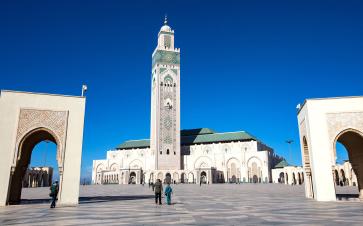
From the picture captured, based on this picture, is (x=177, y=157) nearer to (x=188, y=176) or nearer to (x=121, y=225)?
(x=188, y=176)

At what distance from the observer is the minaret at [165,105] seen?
5981 centimetres

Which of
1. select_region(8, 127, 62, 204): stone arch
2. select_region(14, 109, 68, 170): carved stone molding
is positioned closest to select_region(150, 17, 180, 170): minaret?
select_region(8, 127, 62, 204): stone arch

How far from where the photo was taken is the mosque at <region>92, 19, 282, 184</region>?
59.1m

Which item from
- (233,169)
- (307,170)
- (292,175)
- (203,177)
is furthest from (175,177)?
(307,170)

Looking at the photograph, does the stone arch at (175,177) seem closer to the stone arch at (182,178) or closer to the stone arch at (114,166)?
the stone arch at (182,178)

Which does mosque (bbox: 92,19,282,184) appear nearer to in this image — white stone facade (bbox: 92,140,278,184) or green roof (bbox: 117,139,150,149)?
white stone facade (bbox: 92,140,278,184)

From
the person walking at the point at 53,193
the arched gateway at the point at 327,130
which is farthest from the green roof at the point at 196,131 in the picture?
the person walking at the point at 53,193

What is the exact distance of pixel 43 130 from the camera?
1368 cm

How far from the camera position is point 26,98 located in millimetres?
13656

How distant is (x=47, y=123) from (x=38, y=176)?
4545cm

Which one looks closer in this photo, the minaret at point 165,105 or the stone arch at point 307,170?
the stone arch at point 307,170

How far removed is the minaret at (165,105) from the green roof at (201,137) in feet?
29.6

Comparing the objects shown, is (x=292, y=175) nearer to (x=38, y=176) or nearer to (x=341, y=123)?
(x=341, y=123)

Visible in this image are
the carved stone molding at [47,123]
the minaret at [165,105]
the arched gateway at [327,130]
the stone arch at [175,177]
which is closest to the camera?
the carved stone molding at [47,123]
